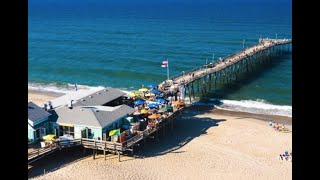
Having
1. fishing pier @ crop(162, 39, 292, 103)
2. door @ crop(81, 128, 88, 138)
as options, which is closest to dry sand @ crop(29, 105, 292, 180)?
door @ crop(81, 128, 88, 138)

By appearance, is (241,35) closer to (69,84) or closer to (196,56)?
(196,56)

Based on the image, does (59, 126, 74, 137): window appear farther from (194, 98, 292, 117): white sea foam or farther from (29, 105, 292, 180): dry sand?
(194, 98, 292, 117): white sea foam

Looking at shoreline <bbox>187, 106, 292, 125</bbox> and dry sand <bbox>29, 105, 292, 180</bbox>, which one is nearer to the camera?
dry sand <bbox>29, 105, 292, 180</bbox>

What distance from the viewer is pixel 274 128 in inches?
1555

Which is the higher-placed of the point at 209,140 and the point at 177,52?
the point at 177,52

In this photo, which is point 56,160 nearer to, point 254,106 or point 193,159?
point 193,159

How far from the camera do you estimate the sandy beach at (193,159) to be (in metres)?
28.6

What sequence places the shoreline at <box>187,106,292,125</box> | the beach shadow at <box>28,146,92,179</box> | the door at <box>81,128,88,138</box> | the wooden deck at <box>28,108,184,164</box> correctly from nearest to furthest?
the beach shadow at <box>28,146,92,179</box>, the wooden deck at <box>28,108,184,164</box>, the door at <box>81,128,88,138</box>, the shoreline at <box>187,106,292,125</box>

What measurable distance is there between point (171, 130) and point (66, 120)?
30.6ft

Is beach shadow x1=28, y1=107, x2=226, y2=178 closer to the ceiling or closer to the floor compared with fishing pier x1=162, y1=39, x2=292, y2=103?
closer to the floor

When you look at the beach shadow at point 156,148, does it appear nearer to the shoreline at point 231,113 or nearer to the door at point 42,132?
the door at point 42,132

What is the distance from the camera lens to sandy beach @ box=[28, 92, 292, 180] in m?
28.6
